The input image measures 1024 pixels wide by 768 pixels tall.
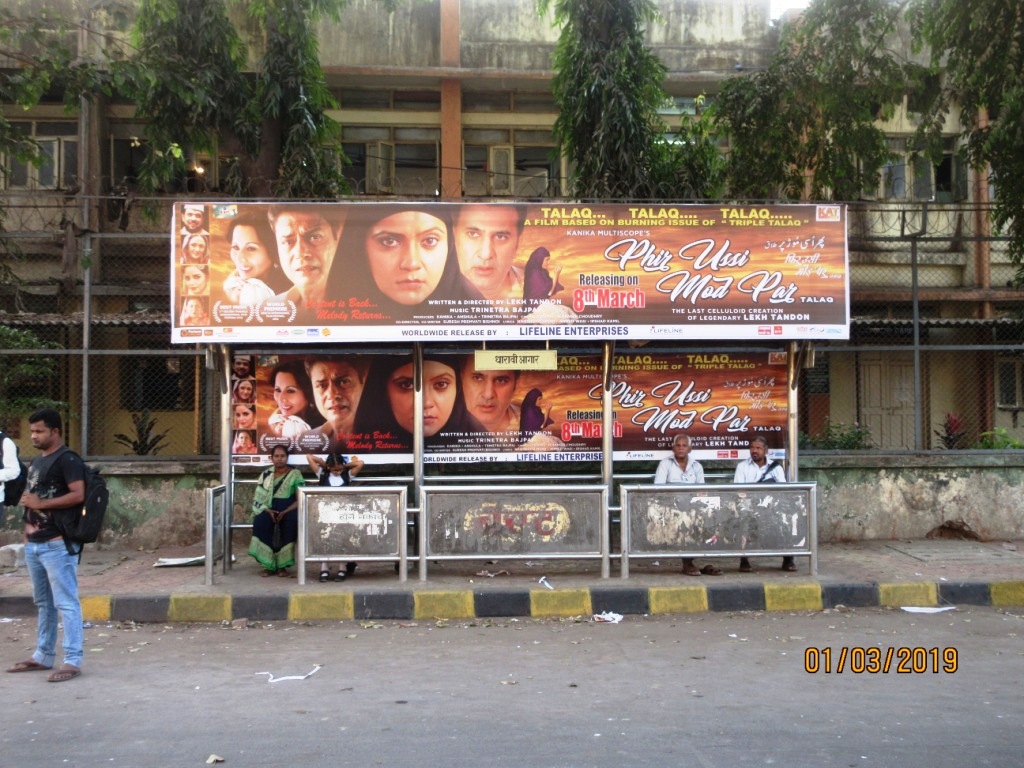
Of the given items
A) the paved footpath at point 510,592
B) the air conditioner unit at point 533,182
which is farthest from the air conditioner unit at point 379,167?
the paved footpath at point 510,592

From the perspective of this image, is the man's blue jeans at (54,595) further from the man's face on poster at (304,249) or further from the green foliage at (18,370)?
the green foliage at (18,370)

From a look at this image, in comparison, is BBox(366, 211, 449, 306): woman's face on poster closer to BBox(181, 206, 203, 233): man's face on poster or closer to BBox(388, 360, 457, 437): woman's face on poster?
BBox(388, 360, 457, 437): woman's face on poster

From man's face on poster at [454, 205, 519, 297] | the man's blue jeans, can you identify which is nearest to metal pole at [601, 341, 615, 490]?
man's face on poster at [454, 205, 519, 297]

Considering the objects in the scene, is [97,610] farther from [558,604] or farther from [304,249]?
[558,604]

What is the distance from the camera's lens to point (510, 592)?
8039 mm

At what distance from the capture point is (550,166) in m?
16.6

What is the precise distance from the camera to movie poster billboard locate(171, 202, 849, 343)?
872 centimetres

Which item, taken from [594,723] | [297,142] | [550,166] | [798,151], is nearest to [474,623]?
[594,723]

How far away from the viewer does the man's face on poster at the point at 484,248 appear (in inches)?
349

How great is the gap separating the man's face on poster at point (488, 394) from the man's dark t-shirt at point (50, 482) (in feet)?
14.6

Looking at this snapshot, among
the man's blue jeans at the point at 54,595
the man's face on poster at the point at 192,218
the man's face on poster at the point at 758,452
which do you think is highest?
the man's face on poster at the point at 192,218

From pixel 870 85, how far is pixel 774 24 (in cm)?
449
